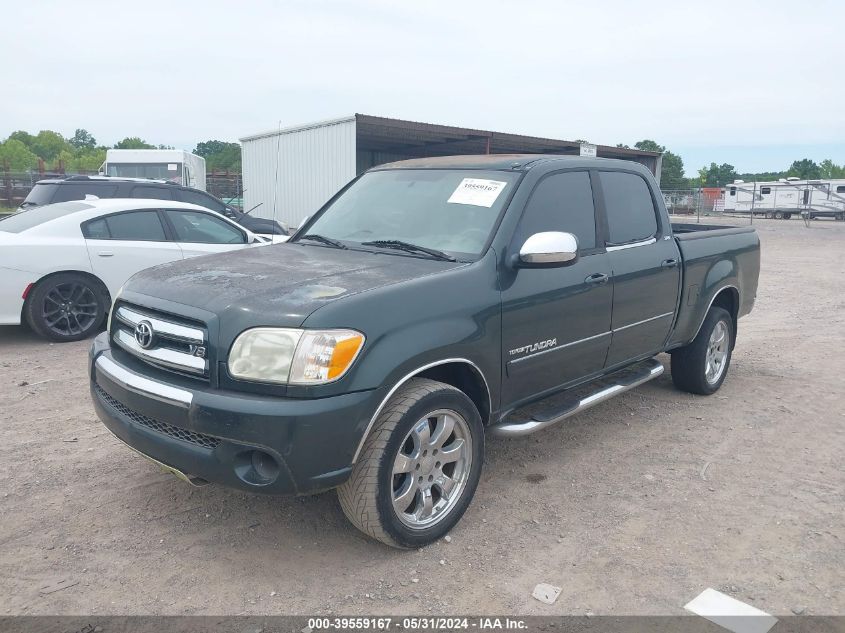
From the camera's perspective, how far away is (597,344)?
4.26 meters

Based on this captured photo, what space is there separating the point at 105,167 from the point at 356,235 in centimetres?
1664

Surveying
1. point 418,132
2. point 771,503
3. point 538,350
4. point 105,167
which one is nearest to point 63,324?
point 538,350

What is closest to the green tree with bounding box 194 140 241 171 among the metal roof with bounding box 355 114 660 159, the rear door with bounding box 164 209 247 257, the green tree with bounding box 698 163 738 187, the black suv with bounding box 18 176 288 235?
the metal roof with bounding box 355 114 660 159

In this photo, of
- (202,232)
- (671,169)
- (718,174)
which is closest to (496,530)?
(202,232)

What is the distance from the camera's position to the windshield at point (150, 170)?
1820 cm

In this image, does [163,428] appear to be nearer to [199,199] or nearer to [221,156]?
[199,199]

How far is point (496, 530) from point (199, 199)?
29.9ft

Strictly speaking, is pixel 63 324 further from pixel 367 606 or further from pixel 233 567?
pixel 367 606

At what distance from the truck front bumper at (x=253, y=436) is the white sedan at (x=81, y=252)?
4583 mm

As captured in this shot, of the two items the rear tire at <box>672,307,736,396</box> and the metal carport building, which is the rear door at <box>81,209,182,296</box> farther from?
the metal carport building

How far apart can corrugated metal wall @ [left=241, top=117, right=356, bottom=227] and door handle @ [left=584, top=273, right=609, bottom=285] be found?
42.1ft

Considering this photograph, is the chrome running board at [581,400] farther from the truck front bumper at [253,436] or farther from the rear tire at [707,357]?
the truck front bumper at [253,436]

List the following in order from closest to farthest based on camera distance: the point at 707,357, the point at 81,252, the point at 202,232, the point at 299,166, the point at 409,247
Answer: the point at 409,247 → the point at 707,357 → the point at 81,252 → the point at 202,232 → the point at 299,166

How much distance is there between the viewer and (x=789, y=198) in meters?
43.1
